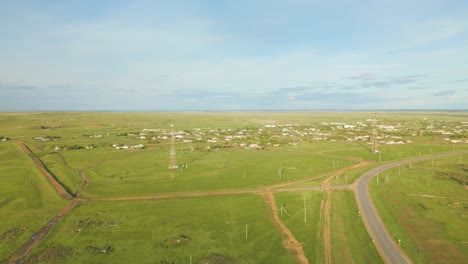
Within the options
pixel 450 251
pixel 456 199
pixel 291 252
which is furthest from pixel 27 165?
pixel 456 199

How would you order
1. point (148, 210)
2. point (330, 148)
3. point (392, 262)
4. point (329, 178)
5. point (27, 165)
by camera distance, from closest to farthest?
point (392, 262) → point (148, 210) → point (329, 178) → point (27, 165) → point (330, 148)

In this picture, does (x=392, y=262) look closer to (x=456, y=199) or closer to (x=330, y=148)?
(x=456, y=199)

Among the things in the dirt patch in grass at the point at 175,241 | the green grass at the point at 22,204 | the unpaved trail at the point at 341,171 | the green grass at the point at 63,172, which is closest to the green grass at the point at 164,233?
the dirt patch in grass at the point at 175,241

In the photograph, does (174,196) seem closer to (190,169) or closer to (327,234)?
(190,169)

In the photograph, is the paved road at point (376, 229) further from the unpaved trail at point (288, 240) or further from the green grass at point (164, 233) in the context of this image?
the green grass at point (164, 233)

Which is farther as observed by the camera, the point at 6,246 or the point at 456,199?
the point at 456,199
